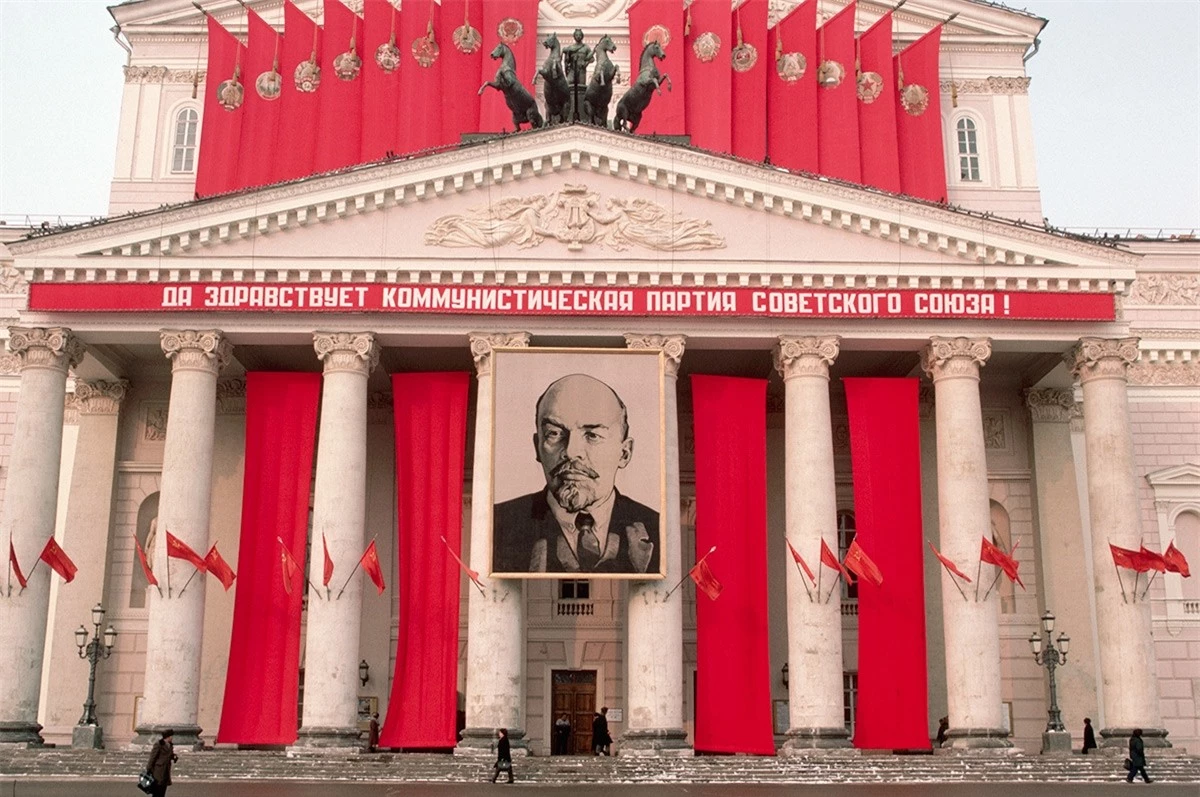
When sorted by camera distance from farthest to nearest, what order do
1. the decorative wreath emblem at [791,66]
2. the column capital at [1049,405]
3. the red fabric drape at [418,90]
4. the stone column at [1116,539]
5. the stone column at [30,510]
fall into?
the decorative wreath emblem at [791,66] → the red fabric drape at [418,90] → the column capital at [1049,405] → the stone column at [1116,539] → the stone column at [30,510]

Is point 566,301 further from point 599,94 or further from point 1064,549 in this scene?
point 1064,549

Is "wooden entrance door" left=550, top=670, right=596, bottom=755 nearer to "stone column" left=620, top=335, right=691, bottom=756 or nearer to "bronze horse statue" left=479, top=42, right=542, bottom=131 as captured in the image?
"stone column" left=620, top=335, right=691, bottom=756

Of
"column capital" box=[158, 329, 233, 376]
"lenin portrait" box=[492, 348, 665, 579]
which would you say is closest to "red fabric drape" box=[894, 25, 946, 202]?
"lenin portrait" box=[492, 348, 665, 579]

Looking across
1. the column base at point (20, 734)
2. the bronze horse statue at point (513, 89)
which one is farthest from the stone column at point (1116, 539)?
the column base at point (20, 734)

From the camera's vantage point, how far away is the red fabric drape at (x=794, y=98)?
42.3m

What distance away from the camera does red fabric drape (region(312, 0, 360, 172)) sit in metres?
41.8

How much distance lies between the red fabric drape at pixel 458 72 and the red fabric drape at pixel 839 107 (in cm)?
1073

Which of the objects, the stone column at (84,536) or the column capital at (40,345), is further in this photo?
the stone column at (84,536)

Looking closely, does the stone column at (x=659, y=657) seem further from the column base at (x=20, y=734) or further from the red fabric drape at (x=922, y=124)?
the red fabric drape at (x=922, y=124)

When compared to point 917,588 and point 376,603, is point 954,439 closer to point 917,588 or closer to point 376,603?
point 917,588

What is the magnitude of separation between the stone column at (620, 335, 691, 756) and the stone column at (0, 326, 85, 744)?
13.4m

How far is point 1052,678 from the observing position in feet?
108

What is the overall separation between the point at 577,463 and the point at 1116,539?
12.7 meters

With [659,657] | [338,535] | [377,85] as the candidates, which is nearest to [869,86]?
[377,85]
